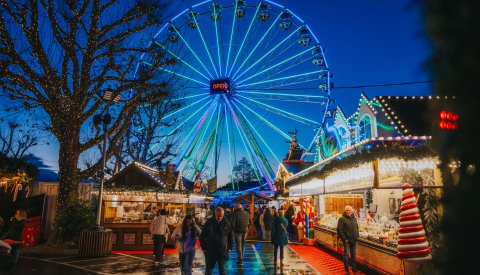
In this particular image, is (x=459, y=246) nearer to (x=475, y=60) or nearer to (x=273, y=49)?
(x=475, y=60)

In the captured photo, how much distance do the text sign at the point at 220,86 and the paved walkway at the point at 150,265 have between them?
37.2ft

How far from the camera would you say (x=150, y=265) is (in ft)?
31.1

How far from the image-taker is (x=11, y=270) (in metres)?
8.01

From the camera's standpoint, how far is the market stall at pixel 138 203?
13.0 meters

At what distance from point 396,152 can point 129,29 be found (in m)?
9.50

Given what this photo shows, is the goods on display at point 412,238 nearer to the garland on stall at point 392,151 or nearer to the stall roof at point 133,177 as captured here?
the garland on stall at point 392,151

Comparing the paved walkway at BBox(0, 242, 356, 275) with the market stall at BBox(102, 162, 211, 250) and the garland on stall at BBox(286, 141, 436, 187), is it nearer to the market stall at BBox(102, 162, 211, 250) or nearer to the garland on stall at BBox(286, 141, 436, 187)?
the market stall at BBox(102, 162, 211, 250)

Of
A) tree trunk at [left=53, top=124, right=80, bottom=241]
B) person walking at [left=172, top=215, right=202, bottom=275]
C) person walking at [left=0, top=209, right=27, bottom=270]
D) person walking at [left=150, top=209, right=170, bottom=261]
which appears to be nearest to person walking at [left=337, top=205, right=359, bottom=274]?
person walking at [left=172, top=215, right=202, bottom=275]

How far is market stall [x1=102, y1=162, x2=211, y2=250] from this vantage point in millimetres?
12984

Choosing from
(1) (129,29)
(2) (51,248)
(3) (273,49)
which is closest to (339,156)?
(1) (129,29)

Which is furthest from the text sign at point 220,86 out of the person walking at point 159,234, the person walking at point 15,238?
the person walking at point 15,238

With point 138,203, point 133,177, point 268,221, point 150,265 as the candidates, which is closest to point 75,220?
point 150,265

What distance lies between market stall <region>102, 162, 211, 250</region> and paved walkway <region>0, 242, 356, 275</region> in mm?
1462

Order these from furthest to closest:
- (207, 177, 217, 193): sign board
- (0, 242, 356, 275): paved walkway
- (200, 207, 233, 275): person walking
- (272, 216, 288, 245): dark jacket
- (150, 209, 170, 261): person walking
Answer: (207, 177, 217, 193): sign board → (150, 209, 170, 261): person walking → (272, 216, 288, 245): dark jacket → (0, 242, 356, 275): paved walkway → (200, 207, 233, 275): person walking
